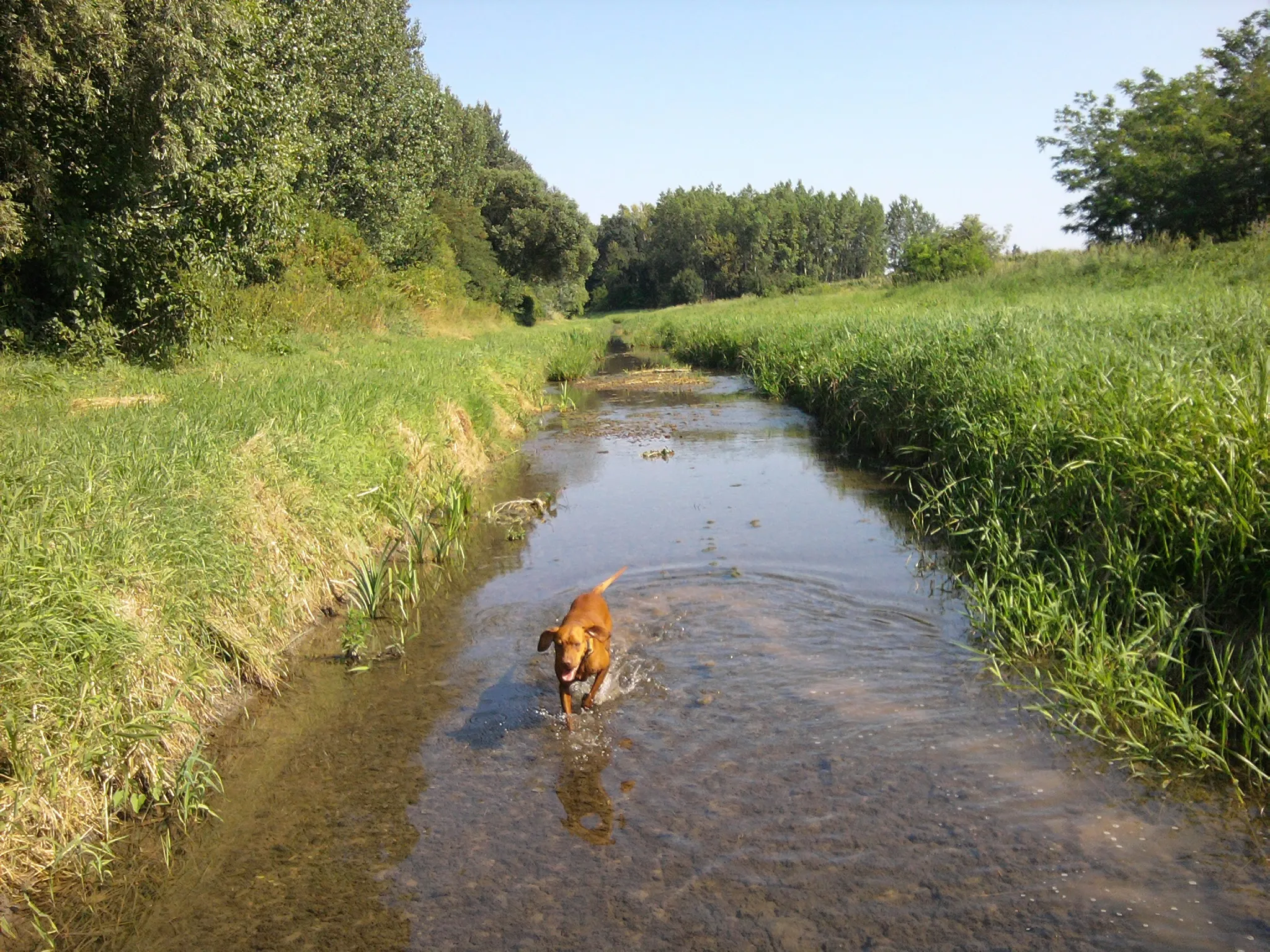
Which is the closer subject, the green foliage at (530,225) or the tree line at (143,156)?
the tree line at (143,156)

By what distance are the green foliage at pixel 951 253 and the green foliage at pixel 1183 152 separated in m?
4.91

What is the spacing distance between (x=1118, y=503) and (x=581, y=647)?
393 cm

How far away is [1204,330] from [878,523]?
13.0ft

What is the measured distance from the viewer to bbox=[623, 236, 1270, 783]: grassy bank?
4.98 m

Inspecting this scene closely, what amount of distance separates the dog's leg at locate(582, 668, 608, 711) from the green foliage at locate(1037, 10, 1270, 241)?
28.0m

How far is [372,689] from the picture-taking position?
243 inches

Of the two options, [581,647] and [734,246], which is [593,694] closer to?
[581,647]

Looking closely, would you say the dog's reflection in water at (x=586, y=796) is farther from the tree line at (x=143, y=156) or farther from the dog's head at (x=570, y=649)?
the tree line at (x=143, y=156)

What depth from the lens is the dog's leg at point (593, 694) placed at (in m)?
5.56

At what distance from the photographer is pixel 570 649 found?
17.1ft

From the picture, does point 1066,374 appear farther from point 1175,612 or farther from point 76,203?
point 76,203

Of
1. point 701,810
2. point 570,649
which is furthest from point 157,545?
point 701,810

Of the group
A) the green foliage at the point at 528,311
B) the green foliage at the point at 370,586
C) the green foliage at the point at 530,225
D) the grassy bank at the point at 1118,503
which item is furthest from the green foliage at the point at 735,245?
the green foliage at the point at 370,586

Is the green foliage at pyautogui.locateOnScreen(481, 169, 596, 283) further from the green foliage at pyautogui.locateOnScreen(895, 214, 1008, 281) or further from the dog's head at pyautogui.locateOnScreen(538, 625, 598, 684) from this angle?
the dog's head at pyautogui.locateOnScreen(538, 625, 598, 684)
